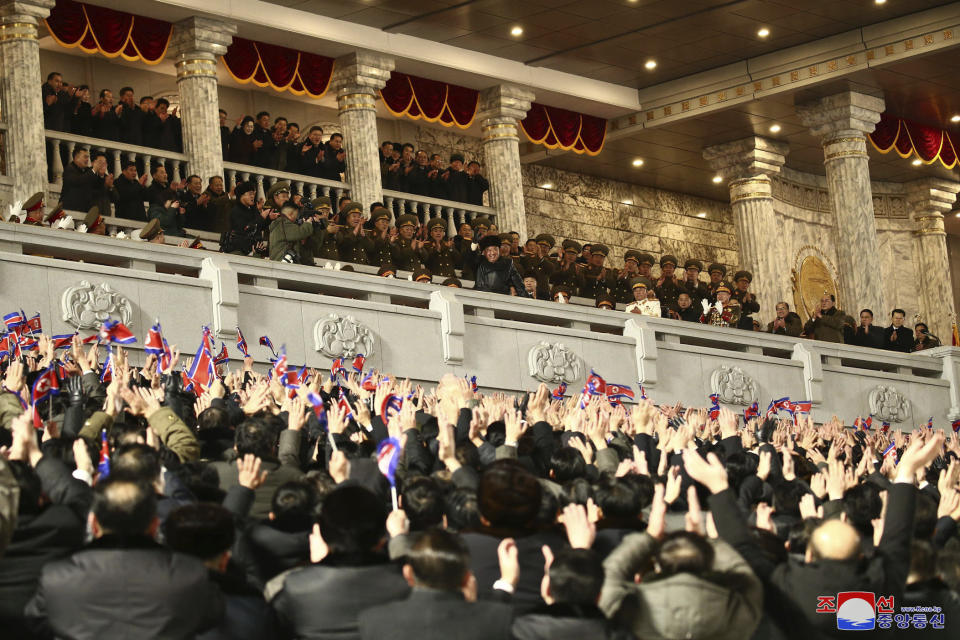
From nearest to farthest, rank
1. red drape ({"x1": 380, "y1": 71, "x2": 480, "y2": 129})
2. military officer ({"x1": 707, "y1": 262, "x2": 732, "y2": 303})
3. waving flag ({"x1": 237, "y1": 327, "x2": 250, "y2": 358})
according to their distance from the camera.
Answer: waving flag ({"x1": 237, "y1": 327, "x2": 250, "y2": 358}) → military officer ({"x1": 707, "y1": 262, "x2": 732, "y2": 303}) → red drape ({"x1": 380, "y1": 71, "x2": 480, "y2": 129})

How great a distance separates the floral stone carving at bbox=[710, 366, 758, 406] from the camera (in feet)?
54.5

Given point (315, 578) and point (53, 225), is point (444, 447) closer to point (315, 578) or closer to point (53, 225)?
point (315, 578)

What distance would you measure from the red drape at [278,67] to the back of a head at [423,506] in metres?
14.3

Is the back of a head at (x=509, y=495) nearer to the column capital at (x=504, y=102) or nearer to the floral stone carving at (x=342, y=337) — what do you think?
the floral stone carving at (x=342, y=337)

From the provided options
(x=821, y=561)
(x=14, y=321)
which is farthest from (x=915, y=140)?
(x=821, y=561)

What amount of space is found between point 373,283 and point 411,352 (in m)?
0.73

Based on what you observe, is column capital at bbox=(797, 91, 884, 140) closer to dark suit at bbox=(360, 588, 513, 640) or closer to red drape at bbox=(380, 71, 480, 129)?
red drape at bbox=(380, 71, 480, 129)

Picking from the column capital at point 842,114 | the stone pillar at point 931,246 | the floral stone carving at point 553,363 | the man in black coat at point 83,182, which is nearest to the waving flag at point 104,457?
the floral stone carving at point 553,363

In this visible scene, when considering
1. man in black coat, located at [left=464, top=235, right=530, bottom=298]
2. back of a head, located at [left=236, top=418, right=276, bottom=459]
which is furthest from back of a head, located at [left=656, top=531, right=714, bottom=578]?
man in black coat, located at [left=464, top=235, right=530, bottom=298]

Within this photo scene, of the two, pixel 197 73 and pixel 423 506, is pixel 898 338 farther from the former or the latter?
pixel 423 506

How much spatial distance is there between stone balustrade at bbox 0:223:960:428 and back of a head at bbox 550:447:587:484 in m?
6.43

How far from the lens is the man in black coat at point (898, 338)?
1966 centimetres

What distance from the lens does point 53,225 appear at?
1286cm

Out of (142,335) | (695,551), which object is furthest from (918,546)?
(142,335)
